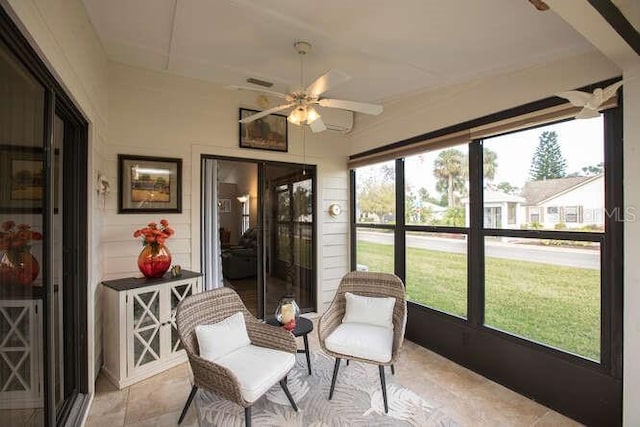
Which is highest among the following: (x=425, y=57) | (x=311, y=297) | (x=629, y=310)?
(x=425, y=57)

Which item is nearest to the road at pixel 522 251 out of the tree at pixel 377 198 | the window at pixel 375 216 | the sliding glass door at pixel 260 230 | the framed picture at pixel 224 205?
the window at pixel 375 216

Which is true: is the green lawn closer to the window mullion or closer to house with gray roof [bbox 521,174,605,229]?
the window mullion

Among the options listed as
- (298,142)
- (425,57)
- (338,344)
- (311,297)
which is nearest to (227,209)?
A: (298,142)

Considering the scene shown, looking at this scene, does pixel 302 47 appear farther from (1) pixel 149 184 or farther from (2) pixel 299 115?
(1) pixel 149 184

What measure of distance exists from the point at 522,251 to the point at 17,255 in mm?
3378

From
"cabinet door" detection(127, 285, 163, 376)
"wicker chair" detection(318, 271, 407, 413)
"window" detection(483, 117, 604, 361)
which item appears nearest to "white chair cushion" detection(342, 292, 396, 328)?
"wicker chair" detection(318, 271, 407, 413)

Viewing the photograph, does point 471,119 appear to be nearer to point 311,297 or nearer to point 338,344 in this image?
point 338,344

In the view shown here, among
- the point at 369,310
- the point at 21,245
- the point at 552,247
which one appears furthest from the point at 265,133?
the point at 552,247

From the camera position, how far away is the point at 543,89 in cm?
242

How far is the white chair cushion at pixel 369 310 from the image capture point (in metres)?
2.73

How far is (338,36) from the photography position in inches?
96.4

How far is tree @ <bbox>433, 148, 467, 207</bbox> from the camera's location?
310 cm

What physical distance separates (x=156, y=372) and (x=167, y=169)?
1.98 metres

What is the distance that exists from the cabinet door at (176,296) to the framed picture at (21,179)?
1.47 m
